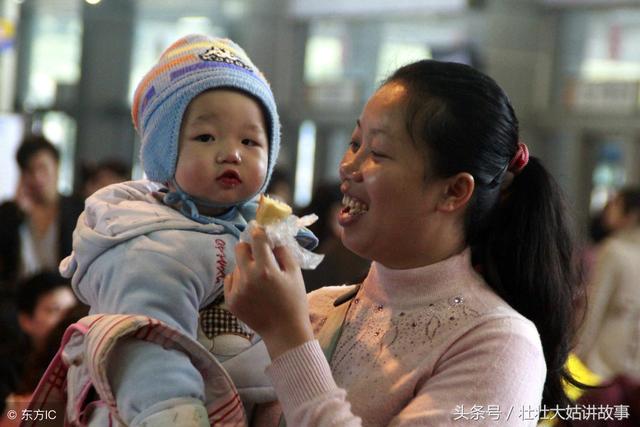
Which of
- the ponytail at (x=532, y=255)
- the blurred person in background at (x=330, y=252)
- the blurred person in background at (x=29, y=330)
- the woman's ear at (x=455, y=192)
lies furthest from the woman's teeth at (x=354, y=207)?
the blurred person in background at (x=330, y=252)

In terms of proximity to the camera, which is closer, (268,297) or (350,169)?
(268,297)

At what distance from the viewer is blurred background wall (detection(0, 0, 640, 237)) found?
32.7 ft

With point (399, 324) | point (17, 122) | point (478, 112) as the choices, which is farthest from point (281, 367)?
point (17, 122)

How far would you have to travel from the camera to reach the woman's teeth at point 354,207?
1685mm

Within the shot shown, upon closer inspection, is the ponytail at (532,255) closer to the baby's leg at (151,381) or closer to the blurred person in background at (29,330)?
the baby's leg at (151,381)

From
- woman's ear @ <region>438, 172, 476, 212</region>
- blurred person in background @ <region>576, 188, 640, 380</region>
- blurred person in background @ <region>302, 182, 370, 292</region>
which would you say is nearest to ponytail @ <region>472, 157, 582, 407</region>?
woman's ear @ <region>438, 172, 476, 212</region>

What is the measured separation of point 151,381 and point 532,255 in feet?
2.17

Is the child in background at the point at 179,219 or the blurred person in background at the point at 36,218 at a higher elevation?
the child in background at the point at 179,219

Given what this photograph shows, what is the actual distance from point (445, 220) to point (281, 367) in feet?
1.22

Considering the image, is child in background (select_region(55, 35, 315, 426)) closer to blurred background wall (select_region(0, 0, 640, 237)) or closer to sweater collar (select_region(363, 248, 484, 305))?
sweater collar (select_region(363, 248, 484, 305))

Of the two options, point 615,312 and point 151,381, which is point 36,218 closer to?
point 615,312

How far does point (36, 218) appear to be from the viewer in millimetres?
5277

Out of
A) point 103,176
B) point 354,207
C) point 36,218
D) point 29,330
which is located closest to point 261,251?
point 354,207

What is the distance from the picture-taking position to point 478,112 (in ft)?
5.51
